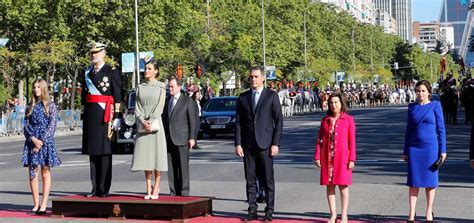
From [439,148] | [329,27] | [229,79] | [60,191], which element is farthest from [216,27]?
[439,148]

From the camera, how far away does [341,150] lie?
39.7 ft

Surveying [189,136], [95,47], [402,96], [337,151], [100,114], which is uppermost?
[402,96]

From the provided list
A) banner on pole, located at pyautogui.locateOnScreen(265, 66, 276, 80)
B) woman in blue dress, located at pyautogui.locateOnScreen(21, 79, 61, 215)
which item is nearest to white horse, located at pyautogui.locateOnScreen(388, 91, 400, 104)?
banner on pole, located at pyautogui.locateOnScreen(265, 66, 276, 80)

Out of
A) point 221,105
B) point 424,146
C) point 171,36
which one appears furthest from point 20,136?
point 424,146

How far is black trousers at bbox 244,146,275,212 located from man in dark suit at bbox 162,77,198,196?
4.63ft

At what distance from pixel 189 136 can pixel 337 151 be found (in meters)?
2.91

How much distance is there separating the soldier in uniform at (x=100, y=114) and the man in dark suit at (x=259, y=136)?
1.78 meters

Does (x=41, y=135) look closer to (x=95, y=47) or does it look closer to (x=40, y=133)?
(x=40, y=133)

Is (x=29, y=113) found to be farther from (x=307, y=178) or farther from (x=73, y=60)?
(x=73, y=60)

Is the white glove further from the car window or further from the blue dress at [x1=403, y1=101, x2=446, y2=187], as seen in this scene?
the car window

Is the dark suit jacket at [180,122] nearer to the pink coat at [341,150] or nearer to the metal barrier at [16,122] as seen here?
the pink coat at [341,150]

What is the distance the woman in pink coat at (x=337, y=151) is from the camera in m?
12.1

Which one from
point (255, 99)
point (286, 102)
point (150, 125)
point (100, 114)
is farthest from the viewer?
point (286, 102)

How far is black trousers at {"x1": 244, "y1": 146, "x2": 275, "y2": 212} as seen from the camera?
13.0m
